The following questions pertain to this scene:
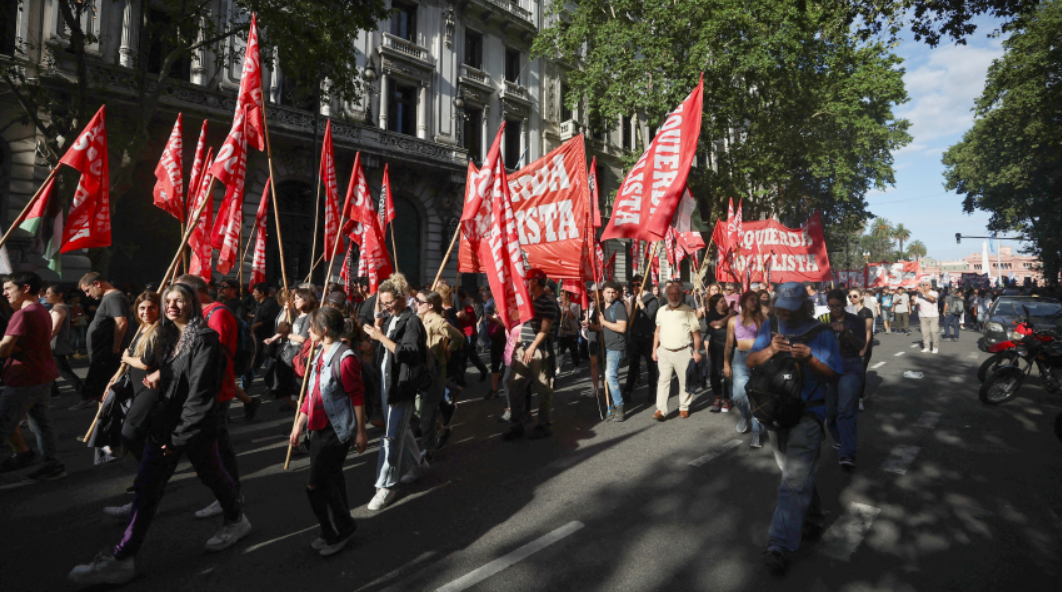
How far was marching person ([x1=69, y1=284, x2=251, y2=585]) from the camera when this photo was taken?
3.04 metres

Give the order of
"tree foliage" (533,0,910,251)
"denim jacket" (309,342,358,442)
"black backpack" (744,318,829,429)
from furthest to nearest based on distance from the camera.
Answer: "tree foliage" (533,0,910,251) → "denim jacket" (309,342,358,442) → "black backpack" (744,318,829,429)

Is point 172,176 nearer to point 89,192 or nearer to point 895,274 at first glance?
point 89,192

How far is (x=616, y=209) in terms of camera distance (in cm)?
704

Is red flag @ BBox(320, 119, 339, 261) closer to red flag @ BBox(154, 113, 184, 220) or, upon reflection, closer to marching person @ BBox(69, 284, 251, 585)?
red flag @ BBox(154, 113, 184, 220)

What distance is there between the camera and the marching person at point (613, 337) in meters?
6.92

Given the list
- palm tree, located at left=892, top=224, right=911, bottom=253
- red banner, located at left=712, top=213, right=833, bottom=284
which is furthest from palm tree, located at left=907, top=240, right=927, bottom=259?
red banner, located at left=712, top=213, right=833, bottom=284

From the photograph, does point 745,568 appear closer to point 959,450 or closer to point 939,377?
point 959,450

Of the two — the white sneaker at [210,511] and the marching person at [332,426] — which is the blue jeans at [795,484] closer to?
the marching person at [332,426]

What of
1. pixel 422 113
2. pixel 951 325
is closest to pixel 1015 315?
pixel 951 325

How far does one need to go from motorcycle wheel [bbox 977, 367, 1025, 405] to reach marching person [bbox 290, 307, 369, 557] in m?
8.43

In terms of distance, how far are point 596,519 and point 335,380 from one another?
1.98 metres

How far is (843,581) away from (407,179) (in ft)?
61.8

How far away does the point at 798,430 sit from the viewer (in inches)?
130

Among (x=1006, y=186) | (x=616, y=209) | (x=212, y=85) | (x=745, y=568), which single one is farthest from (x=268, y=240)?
(x=1006, y=186)
